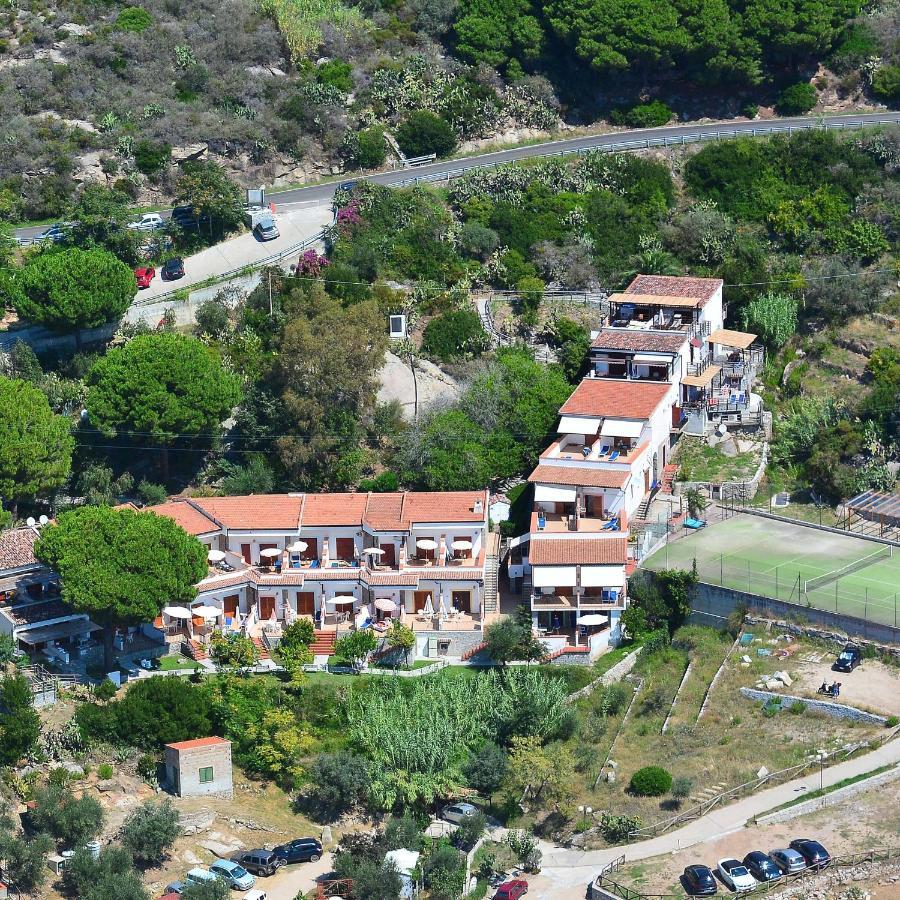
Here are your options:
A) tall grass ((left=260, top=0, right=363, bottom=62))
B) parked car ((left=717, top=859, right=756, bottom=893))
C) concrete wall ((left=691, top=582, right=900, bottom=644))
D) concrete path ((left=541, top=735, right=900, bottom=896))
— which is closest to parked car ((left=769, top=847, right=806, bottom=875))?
parked car ((left=717, top=859, right=756, bottom=893))

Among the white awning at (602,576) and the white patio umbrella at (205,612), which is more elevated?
the white awning at (602,576)

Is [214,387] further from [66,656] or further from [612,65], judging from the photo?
[612,65]

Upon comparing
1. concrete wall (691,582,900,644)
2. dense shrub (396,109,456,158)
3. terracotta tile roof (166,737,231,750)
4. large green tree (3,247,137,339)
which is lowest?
terracotta tile roof (166,737,231,750)

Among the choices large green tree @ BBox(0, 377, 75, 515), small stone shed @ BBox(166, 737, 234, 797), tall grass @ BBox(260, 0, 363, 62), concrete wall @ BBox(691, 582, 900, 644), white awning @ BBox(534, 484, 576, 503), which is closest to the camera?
small stone shed @ BBox(166, 737, 234, 797)

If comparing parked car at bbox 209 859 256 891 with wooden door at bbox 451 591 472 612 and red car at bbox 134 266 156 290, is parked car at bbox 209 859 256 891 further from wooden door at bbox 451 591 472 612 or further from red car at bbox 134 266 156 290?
red car at bbox 134 266 156 290

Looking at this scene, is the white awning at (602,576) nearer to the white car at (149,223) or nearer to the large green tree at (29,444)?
the large green tree at (29,444)

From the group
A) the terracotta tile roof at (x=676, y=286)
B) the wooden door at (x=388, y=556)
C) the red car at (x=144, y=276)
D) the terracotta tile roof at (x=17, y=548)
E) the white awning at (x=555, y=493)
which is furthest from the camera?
the red car at (x=144, y=276)

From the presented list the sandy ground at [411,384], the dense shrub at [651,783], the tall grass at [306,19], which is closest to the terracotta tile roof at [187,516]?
the sandy ground at [411,384]
